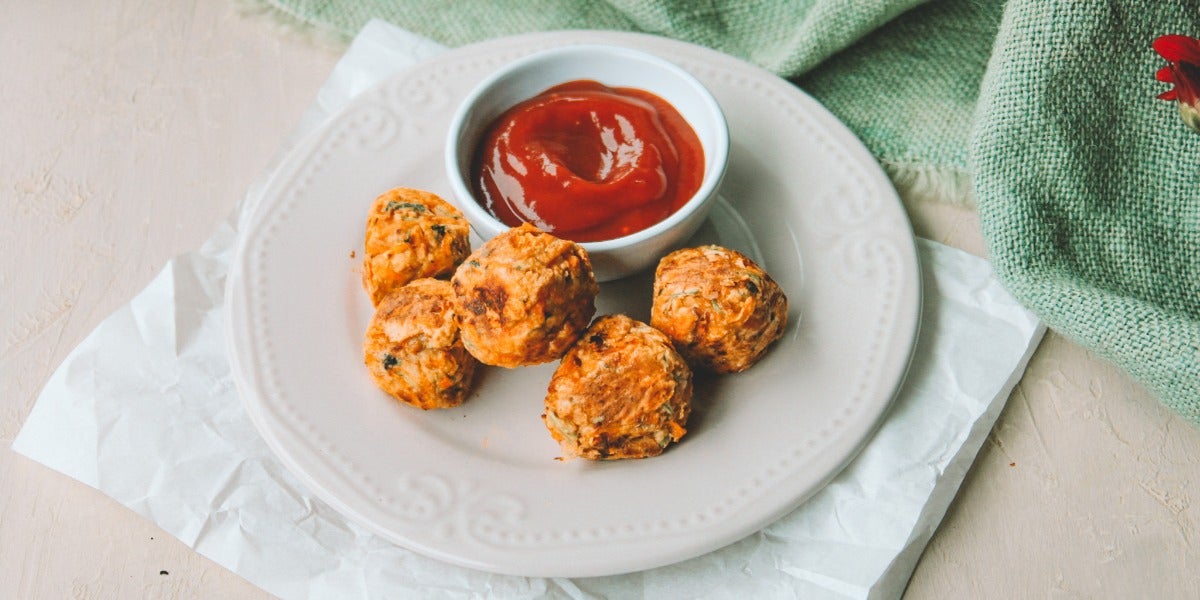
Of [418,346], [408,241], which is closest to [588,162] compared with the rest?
[408,241]

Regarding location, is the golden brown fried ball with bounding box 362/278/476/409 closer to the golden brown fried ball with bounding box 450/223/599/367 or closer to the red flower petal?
the golden brown fried ball with bounding box 450/223/599/367

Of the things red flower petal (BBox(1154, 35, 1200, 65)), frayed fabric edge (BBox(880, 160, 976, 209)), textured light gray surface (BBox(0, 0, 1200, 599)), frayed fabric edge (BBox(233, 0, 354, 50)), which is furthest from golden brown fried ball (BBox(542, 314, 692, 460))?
frayed fabric edge (BBox(233, 0, 354, 50))

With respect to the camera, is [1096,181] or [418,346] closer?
[418,346]

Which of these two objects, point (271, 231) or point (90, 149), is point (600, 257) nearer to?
point (271, 231)

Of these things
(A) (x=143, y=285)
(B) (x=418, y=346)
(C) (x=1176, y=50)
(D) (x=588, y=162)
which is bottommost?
(A) (x=143, y=285)

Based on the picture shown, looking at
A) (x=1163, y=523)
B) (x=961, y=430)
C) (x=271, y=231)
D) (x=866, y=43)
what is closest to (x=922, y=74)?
(x=866, y=43)

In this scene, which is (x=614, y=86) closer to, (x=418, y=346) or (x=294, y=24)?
(x=418, y=346)
